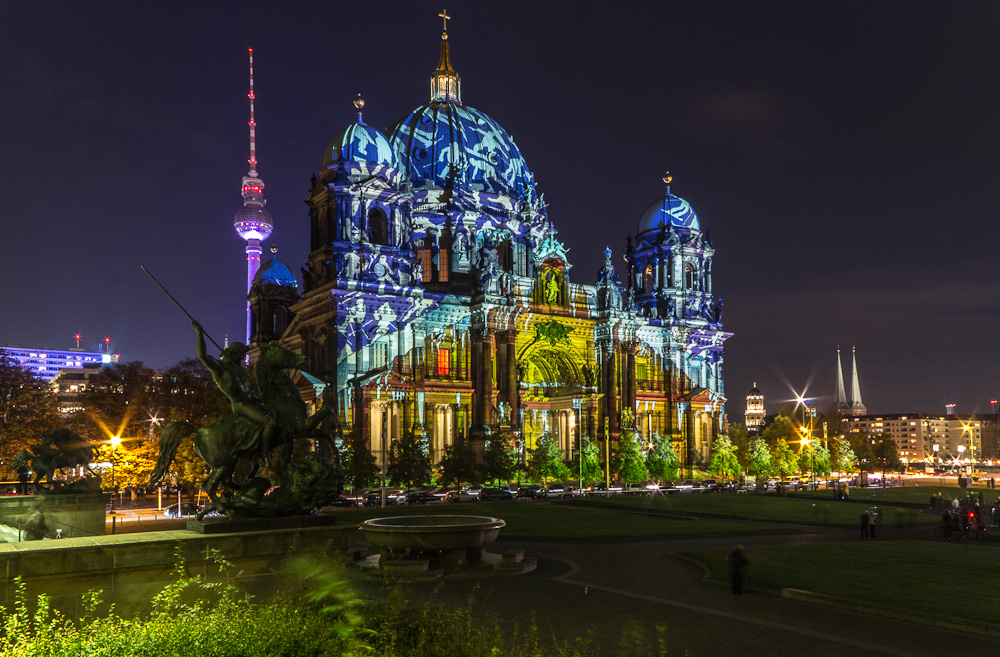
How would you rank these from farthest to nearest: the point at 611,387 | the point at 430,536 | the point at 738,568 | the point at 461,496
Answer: the point at 611,387
the point at 461,496
the point at 430,536
the point at 738,568

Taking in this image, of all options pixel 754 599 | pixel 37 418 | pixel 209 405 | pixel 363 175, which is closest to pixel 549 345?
pixel 363 175

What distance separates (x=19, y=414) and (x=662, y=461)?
58957 mm

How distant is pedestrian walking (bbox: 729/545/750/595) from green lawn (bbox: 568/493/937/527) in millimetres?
21541

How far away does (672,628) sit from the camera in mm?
18078

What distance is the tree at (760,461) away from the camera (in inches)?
3728

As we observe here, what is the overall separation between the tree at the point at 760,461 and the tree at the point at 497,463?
105 ft

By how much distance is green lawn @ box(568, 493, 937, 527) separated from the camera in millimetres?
43219

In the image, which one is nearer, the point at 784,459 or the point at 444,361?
the point at 444,361

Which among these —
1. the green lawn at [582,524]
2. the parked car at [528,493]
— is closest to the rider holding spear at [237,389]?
the green lawn at [582,524]

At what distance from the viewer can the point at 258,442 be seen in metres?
15.2

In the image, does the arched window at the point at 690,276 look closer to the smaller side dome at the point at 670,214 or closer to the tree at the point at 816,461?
the smaller side dome at the point at 670,214

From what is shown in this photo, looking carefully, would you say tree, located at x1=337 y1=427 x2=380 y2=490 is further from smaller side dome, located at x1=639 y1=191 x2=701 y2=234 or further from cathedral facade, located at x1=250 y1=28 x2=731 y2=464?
smaller side dome, located at x1=639 y1=191 x2=701 y2=234

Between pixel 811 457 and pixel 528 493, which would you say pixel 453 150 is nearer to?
pixel 528 493

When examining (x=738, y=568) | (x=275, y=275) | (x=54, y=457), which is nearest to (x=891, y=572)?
(x=738, y=568)
